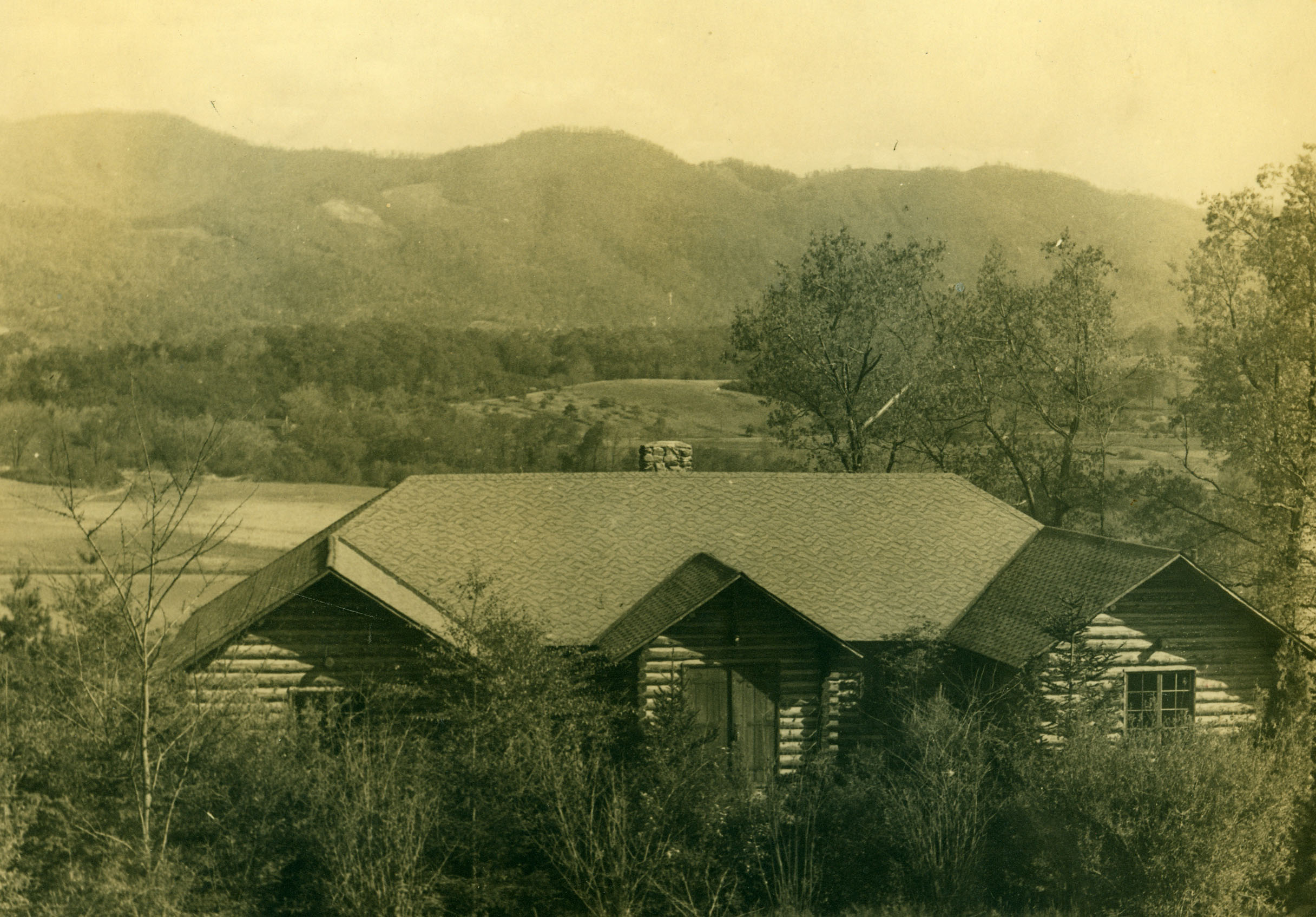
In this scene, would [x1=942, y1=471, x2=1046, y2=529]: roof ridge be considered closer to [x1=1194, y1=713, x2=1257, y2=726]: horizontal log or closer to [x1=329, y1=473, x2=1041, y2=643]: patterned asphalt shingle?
[x1=329, y1=473, x2=1041, y2=643]: patterned asphalt shingle

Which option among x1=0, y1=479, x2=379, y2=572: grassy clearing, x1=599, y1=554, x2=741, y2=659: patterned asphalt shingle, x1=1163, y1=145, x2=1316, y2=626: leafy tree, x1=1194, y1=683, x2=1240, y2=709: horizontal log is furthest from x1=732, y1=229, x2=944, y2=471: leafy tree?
x1=0, y1=479, x2=379, y2=572: grassy clearing

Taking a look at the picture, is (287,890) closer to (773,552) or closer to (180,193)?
(773,552)

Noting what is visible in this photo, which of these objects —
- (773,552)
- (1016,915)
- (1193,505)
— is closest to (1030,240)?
(1193,505)

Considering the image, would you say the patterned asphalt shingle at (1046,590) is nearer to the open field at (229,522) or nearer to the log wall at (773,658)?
the log wall at (773,658)

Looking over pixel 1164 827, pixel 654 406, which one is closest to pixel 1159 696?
pixel 1164 827

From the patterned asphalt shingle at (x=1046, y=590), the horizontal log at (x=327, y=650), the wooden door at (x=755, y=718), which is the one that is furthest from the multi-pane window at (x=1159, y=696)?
the horizontal log at (x=327, y=650)

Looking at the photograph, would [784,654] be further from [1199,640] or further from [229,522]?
[229,522]
